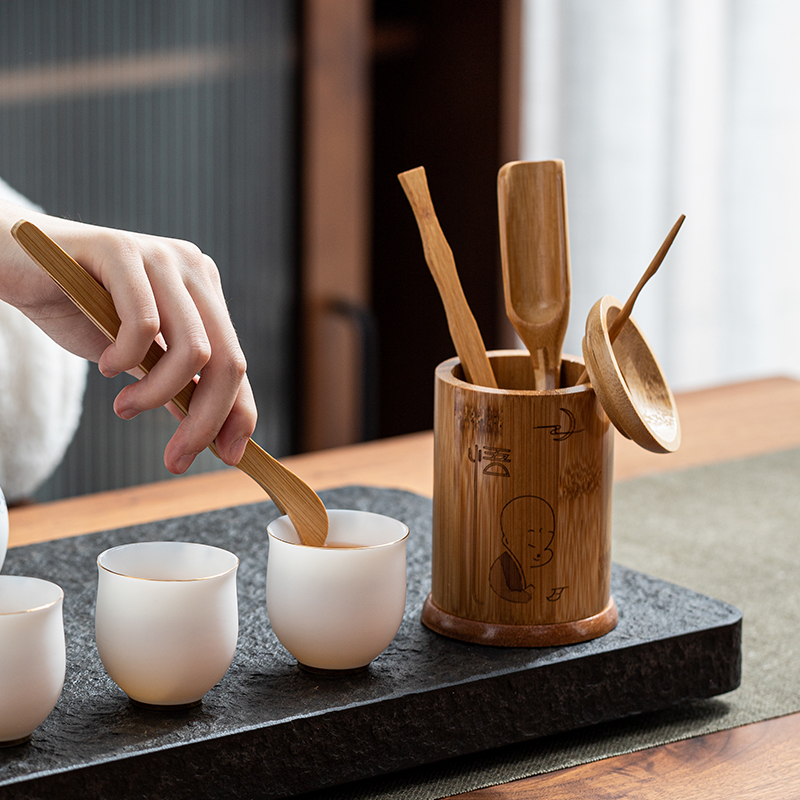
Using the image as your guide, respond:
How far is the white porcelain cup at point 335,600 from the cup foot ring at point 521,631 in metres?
0.06

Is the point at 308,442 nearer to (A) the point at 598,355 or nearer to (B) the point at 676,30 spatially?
(B) the point at 676,30

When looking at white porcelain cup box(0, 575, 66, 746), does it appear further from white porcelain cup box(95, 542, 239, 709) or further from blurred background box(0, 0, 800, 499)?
blurred background box(0, 0, 800, 499)

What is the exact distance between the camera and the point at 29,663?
530 mm

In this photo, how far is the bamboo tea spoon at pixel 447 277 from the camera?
0.70 m

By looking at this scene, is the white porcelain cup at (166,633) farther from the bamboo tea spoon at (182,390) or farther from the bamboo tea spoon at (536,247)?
the bamboo tea spoon at (536,247)

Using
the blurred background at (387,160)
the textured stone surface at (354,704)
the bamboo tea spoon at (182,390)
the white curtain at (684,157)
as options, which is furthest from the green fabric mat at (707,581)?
the white curtain at (684,157)

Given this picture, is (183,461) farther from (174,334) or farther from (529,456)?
(529,456)

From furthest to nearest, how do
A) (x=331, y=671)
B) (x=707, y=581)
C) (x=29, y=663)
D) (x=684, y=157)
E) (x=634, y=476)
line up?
(x=684, y=157) → (x=634, y=476) → (x=707, y=581) → (x=331, y=671) → (x=29, y=663)

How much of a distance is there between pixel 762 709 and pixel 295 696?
0.30m

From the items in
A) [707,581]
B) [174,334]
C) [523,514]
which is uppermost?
[174,334]

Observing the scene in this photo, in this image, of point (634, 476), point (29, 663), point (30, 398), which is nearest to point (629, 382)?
point (29, 663)

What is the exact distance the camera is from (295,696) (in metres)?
0.61

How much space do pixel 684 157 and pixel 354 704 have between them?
205 cm

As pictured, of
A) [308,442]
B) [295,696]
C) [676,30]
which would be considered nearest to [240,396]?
[295,696]
